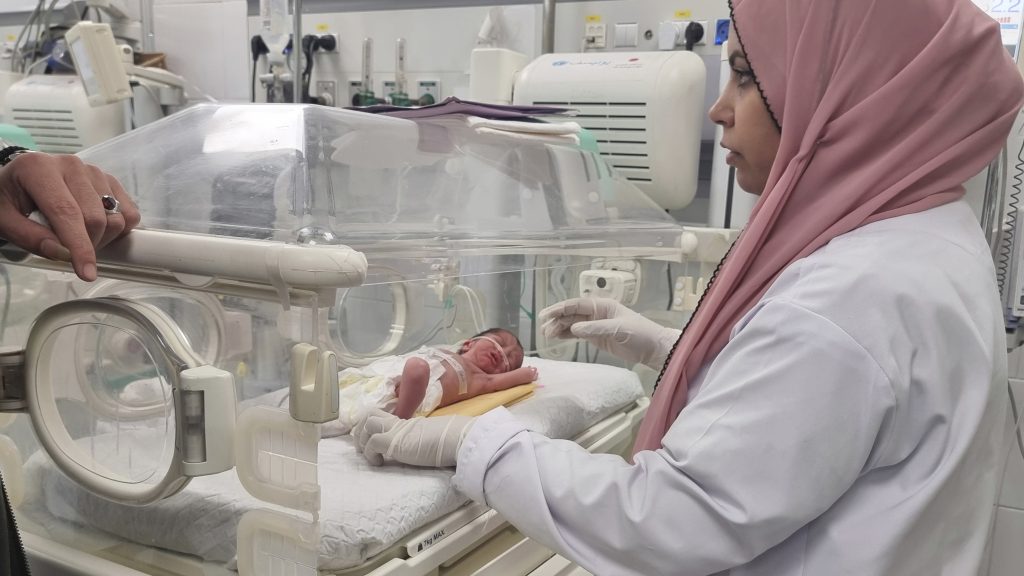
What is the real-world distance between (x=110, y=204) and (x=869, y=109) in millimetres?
973

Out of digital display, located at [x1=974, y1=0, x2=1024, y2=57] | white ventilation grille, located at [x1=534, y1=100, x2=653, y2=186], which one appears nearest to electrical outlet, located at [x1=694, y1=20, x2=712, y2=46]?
white ventilation grille, located at [x1=534, y1=100, x2=653, y2=186]

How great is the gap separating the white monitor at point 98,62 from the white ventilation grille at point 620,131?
1497mm

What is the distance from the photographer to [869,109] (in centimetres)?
92

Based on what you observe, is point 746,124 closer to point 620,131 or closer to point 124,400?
point 124,400

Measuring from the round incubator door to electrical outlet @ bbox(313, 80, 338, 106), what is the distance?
81.4 inches

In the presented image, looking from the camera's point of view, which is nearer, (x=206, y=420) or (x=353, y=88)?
(x=206, y=420)

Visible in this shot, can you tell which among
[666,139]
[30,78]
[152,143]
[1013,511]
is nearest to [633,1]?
[666,139]

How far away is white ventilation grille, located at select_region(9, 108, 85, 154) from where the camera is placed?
2842 mm

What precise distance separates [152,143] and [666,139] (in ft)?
4.37

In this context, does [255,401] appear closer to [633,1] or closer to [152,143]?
[152,143]

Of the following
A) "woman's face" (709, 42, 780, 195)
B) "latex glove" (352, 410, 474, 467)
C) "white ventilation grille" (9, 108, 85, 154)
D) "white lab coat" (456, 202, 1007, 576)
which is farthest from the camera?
"white ventilation grille" (9, 108, 85, 154)

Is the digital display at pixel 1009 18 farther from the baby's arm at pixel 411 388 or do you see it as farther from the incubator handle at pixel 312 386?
the incubator handle at pixel 312 386

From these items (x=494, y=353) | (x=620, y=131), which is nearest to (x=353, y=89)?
(x=620, y=131)

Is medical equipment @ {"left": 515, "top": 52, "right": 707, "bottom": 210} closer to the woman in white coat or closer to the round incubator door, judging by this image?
the woman in white coat
